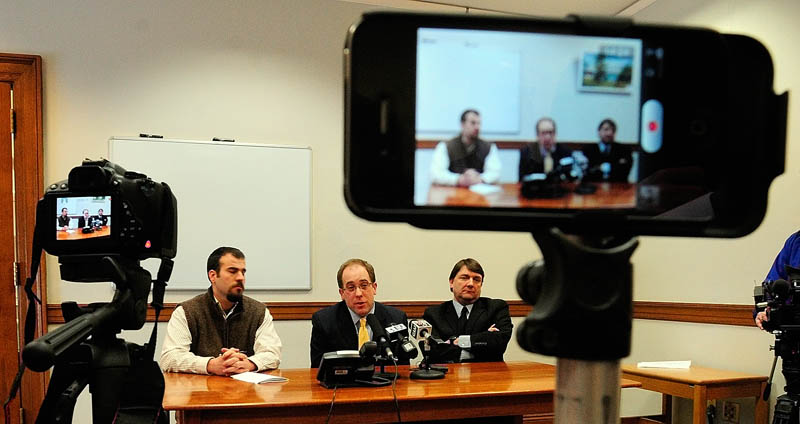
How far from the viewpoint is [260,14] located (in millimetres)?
4480

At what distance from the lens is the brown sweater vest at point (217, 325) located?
3139 millimetres

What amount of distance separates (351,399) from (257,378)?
533mm

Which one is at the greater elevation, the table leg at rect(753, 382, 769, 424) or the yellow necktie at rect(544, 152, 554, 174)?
the yellow necktie at rect(544, 152, 554, 174)

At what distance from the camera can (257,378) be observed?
2.75m

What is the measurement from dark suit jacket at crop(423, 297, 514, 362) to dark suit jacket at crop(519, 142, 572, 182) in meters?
3.07

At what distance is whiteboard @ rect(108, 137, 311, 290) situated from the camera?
4.19 metres

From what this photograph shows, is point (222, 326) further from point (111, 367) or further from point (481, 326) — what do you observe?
point (111, 367)

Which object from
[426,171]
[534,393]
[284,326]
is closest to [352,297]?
[534,393]

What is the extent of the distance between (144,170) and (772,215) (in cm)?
368

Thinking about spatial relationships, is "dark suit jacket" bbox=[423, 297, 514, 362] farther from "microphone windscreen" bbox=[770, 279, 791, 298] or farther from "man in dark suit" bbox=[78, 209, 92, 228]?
"man in dark suit" bbox=[78, 209, 92, 228]

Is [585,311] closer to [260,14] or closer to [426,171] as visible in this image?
[426,171]

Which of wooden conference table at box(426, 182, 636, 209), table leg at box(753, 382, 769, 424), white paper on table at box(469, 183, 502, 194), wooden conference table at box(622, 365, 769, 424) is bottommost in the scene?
table leg at box(753, 382, 769, 424)

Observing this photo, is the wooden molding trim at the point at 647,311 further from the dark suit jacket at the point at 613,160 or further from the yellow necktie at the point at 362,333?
the dark suit jacket at the point at 613,160

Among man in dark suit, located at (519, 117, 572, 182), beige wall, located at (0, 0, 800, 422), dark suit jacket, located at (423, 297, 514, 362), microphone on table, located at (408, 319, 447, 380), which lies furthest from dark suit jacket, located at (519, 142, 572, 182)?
beige wall, located at (0, 0, 800, 422)
